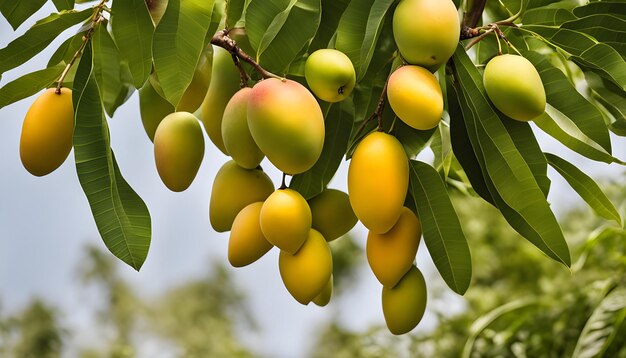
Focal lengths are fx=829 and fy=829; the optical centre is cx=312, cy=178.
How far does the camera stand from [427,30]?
1.90 feet

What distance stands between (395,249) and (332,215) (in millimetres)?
73

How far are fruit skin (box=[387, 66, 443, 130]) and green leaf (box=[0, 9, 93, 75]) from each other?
0.83 ft

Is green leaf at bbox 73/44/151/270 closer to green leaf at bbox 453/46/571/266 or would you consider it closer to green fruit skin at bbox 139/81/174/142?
green fruit skin at bbox 139/81/174/142

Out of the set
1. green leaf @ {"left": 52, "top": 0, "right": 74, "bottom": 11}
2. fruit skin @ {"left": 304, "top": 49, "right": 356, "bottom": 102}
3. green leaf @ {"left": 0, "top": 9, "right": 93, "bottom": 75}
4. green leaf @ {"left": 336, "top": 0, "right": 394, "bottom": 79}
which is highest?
green leaf @ {"left": 52, "top": 0, "right": 74, "bottom": 11}

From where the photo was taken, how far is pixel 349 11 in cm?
61

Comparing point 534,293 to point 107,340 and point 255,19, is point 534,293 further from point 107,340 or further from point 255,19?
point 107,340

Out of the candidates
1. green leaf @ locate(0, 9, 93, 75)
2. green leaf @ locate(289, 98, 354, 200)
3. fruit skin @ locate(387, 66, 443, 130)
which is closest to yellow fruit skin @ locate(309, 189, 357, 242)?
green leaf @ locate(289, 98, 354, 200)

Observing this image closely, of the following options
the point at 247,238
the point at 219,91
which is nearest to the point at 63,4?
the point at 219,91

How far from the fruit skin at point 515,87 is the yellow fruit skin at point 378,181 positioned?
0.08 m

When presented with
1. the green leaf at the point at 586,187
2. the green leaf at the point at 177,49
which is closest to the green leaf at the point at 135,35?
the green leaf at the point at 177,49

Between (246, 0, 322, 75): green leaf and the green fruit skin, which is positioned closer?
(246, 0, 322, 75): green leaf

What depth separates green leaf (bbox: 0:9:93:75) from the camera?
65cm

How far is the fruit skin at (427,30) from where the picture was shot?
0.58m

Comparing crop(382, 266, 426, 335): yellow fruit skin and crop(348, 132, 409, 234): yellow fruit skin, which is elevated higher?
crop(348, 132, 409, 234): yellow fruit skin
